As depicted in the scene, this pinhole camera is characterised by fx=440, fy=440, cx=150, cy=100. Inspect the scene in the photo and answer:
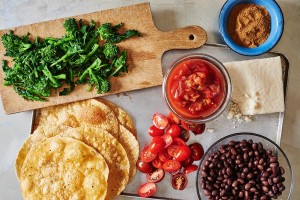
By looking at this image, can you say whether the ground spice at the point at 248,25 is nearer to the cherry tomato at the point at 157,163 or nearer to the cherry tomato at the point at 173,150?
the cherry tomato at the point at 173,150

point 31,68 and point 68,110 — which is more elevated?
point 31,68

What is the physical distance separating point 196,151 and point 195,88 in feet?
1.67

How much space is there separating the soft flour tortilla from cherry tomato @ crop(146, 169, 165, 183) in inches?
7.1

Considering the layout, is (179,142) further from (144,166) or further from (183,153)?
(144,166)

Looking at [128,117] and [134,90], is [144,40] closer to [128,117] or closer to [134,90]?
[134,90]

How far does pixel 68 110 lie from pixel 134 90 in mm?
482

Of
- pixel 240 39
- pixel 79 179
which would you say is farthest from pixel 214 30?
pixel 79 179

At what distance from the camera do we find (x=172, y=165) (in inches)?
121

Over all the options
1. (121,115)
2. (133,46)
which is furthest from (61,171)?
(133,46)

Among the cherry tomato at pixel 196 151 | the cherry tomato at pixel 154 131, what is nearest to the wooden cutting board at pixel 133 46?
the cherry tomato at pixel 154 131

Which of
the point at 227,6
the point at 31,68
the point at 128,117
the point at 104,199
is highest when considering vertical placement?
the point at 227,6

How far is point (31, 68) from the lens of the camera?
117 inches

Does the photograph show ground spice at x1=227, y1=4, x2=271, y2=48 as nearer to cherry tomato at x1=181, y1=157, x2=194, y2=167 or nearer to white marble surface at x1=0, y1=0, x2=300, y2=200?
white marble surface at x1=0, y1=0, x2=300, y2=200

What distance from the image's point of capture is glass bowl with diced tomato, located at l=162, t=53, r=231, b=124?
2.87m
